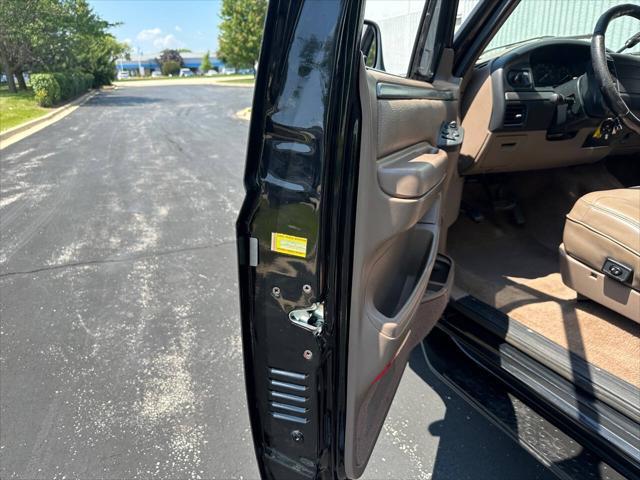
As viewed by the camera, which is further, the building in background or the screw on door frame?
the building in background

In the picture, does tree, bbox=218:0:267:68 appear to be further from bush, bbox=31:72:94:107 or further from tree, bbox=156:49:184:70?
tree, bbox=156:49:184:70

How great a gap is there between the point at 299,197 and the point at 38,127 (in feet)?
44.3

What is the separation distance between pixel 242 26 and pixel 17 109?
20.0 m

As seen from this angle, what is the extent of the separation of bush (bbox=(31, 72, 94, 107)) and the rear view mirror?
667 inches

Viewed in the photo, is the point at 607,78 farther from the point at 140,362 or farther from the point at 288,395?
the point at 140,362

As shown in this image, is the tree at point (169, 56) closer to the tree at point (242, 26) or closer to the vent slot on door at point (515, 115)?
the tree at point (242, 26)

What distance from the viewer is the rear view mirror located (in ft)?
8.73

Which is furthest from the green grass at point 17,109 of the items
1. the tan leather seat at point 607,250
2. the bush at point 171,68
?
the bush at point 171,68

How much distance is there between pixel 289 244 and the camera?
1.09 metres

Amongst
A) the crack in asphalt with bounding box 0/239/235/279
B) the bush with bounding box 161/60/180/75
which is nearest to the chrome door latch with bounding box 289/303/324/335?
the crack in asphalt with bounding box 0/239/235/279

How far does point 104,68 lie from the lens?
1184 inches

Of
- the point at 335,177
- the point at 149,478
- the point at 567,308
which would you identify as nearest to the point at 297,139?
the point at 335,177

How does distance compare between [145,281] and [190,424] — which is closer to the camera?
[190,424]

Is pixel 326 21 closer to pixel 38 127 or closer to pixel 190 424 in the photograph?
pixel 190 424
